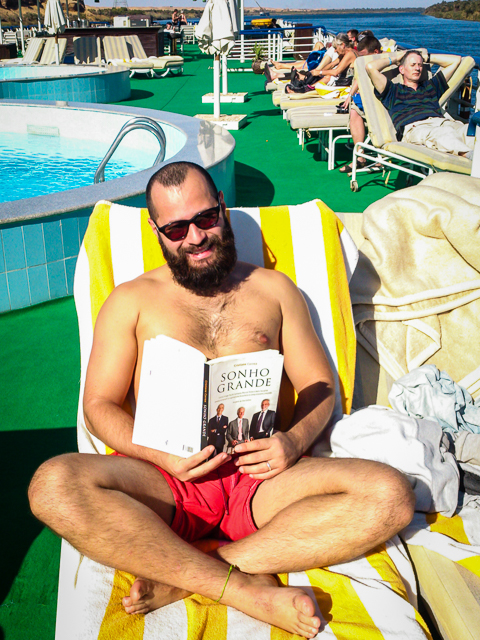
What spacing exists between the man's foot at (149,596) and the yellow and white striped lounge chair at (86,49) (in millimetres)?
17971

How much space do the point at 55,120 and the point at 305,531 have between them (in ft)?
29.6

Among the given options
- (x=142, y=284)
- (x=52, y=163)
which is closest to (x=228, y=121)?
(x=52, y=163)

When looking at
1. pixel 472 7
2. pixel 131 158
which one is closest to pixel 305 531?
pixel 131 158

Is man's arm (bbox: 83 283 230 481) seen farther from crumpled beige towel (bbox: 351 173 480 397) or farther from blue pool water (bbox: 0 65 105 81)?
blue pool water (bbox: 0 65 105 81)

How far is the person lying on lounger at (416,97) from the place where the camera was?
19.1 feet

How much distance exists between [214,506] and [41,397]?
5.20 ft

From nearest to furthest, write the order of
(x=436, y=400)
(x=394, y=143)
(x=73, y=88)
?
(x=436, y=400), (x=394, y=143), (x=73, y=88)

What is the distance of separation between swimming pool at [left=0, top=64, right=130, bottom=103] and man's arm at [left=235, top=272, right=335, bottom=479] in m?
11.5

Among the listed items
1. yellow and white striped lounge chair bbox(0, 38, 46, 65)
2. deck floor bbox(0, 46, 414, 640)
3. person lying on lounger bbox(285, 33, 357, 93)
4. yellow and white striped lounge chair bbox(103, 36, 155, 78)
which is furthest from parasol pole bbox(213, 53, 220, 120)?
yellow and white striped lounge chair bbox(103, 36, 155, 78)

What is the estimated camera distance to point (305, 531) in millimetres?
1632

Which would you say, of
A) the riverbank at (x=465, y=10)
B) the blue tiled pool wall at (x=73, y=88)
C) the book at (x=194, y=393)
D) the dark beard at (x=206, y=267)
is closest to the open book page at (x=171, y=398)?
the book at (x=194, y=393)

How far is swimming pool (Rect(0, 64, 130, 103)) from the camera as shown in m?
11.8

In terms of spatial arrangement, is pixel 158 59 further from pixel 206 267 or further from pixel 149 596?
pixel 149 596

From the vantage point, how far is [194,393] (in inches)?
61.4
